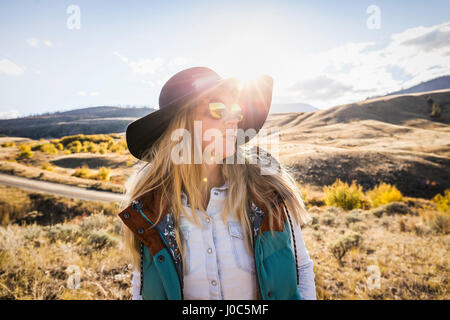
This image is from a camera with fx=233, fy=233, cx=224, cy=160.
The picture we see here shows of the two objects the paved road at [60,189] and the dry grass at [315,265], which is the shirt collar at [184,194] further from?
the paved road at [60,189]

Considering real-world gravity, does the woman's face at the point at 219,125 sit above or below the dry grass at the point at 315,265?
above

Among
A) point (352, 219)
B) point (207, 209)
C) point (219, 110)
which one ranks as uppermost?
point (219, 110)

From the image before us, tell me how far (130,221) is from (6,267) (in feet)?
14.8

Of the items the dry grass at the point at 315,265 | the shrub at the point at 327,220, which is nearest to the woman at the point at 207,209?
the dry grass at the point at 315,265

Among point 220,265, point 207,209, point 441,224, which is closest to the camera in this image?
point 220,265

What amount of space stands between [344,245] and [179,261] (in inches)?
206

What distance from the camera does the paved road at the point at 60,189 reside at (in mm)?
13100

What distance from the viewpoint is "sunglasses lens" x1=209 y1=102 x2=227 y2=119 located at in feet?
6.32

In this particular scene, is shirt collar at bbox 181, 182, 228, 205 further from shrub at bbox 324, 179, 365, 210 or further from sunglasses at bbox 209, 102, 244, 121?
shrub at bbox 324, 179, 365, 210

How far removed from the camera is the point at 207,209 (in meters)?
1.79

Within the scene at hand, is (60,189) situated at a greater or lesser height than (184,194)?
lesser

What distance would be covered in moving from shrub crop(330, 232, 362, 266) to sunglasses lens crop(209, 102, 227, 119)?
15.6 ft

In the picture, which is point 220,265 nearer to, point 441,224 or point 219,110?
point 219,110

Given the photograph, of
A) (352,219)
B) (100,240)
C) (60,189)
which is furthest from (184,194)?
(60,189)
